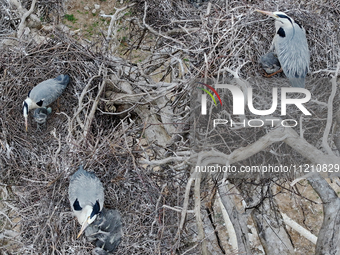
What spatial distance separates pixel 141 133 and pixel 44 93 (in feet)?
3.31

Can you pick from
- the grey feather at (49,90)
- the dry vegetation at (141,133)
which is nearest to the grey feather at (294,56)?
the dry vegetation at (141,133)

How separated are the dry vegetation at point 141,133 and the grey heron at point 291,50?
0.16 metres

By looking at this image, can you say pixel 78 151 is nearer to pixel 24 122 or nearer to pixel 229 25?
pixel 24 122

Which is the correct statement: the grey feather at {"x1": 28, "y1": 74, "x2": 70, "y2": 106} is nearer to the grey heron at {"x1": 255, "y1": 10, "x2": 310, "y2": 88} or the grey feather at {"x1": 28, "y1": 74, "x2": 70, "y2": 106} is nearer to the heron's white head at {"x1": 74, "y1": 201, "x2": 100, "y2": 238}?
the heron's white head at {"x1": 74, "y1": 201, "x2": 100, "y2": 238}

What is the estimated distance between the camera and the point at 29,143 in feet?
14.1

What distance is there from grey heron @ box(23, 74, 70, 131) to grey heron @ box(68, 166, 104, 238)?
1.00 meters

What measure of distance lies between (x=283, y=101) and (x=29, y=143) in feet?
7.79

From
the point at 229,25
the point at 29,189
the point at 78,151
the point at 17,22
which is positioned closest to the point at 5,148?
the point at 29,189

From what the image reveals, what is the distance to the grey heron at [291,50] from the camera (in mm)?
3632

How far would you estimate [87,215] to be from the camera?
341cm

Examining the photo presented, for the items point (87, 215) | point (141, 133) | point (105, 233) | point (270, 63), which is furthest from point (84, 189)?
point (270, 63)

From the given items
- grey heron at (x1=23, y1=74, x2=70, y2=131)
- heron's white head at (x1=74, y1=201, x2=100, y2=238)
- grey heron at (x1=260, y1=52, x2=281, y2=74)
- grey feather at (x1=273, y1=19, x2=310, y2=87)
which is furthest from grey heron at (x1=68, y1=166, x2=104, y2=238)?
grey feather at (x1=273, y1=19, x2=310, y2=87)

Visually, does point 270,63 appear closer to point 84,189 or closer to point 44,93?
point 84,189

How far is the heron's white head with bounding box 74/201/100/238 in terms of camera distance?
339 centimetres
